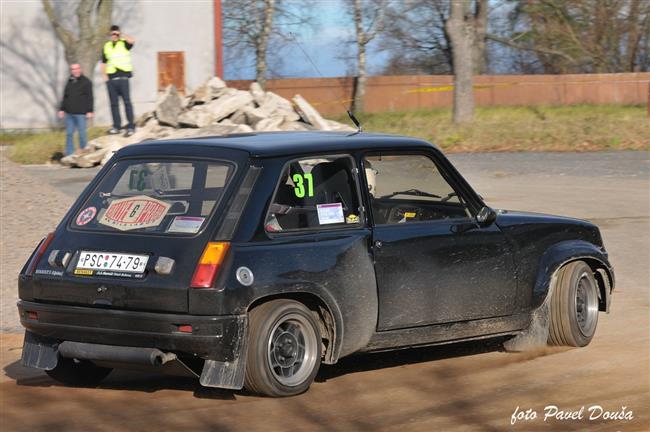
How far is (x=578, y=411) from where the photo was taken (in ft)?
20.5

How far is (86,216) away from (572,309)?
10.6 feet

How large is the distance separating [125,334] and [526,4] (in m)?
50.6

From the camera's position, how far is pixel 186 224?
6.51 metres

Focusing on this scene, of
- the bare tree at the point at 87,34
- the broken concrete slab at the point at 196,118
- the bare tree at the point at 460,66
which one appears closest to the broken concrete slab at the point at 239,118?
the broken concrete slab at the point at 196,118

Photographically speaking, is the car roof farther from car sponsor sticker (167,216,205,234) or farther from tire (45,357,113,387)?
tire (45,357,113,387)

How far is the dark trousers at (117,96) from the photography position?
72.2 feet

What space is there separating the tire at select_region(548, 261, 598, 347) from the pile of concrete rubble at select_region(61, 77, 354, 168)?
13.0 meters

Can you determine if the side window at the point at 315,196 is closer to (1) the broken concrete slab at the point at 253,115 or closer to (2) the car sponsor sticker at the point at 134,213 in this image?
(2) the car sponsor sticker at the point at 134,213

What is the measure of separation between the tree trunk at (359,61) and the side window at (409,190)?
39262 millimetres

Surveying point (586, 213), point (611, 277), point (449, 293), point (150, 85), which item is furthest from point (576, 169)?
point (150, 85)

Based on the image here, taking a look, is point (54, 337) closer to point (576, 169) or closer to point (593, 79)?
point (576, 169)

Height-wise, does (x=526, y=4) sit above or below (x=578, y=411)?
above

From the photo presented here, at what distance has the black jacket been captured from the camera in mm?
21875

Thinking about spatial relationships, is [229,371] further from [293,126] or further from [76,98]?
[76,98]
